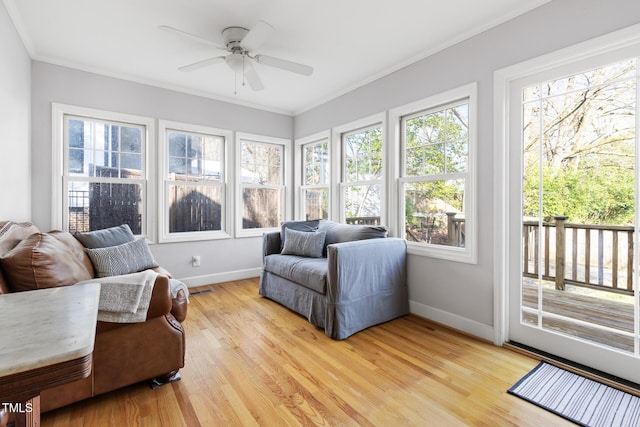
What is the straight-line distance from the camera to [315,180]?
4.49 m

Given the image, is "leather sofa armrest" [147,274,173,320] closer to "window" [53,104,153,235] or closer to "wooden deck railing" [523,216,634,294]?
"window" [53,104,153,235]

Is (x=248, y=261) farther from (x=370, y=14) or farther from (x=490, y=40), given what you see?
(x=490, y=40)

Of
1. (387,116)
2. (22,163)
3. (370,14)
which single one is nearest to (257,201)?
(387,116)

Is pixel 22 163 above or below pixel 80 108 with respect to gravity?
below

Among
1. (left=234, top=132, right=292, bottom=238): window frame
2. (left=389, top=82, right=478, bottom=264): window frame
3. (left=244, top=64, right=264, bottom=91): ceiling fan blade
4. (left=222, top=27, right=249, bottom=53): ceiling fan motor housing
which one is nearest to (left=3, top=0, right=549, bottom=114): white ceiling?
(left=222, top=27, right=249, bottom=53): ceiling fan motor housing

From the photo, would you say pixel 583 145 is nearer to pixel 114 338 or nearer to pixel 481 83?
pixel 481 83

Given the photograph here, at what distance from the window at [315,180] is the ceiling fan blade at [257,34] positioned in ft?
6.50

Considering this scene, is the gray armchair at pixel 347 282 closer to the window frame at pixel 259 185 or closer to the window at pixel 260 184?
the window frame at pixel 259 185

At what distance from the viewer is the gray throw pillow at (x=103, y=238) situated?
2592 millimetres

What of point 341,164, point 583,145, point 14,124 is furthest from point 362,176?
point 14,124

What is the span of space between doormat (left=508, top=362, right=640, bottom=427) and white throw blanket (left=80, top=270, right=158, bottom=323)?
2110 mm

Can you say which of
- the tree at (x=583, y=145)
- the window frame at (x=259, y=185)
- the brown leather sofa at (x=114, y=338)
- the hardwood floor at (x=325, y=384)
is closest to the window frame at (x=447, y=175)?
the tree at (x=583, y=145)

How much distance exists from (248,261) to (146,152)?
1.88 meters

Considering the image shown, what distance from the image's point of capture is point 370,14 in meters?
2.33
